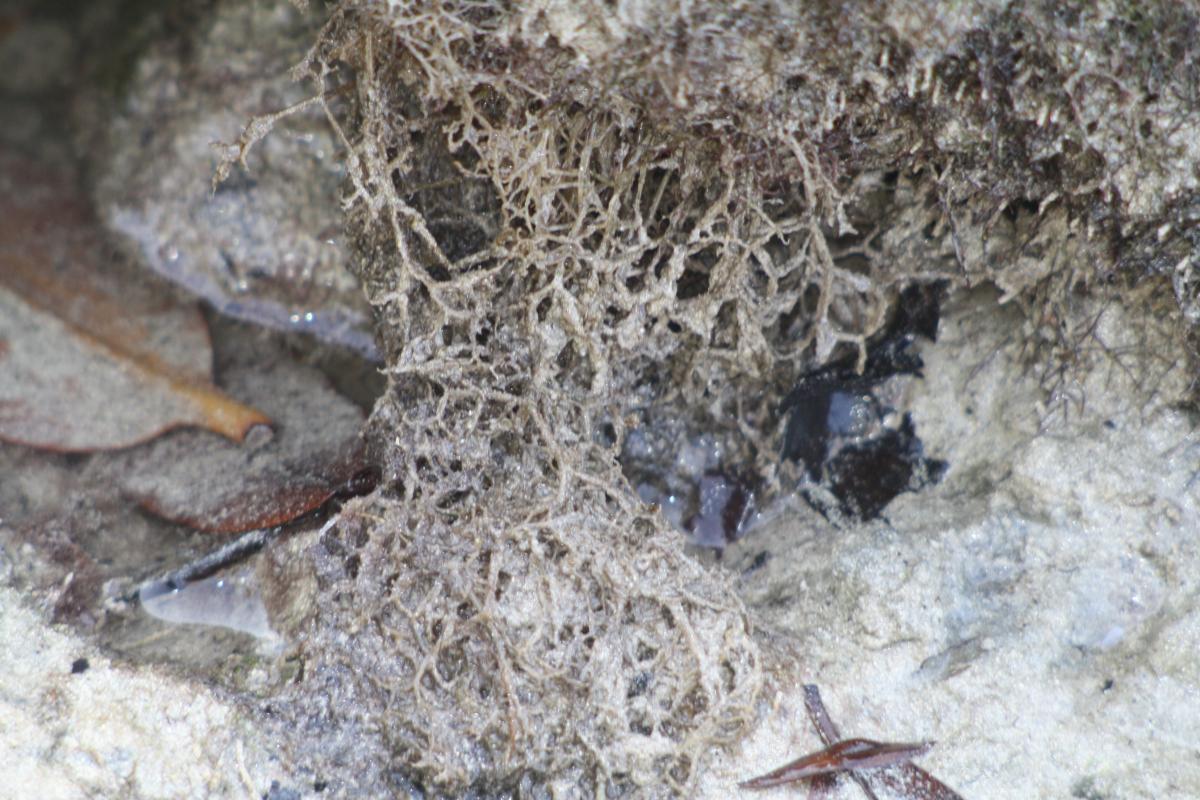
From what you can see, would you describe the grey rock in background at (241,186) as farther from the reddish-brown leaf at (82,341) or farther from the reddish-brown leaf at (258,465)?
the reddish-brown leaf at (258,465)

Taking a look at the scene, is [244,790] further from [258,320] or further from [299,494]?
[258,320]

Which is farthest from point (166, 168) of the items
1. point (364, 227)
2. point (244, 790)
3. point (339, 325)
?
point (244, 790)

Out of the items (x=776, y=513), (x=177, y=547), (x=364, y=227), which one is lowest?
(x=177, y=547)

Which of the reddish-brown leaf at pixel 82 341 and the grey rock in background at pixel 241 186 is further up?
the grey rock in background at pixel 241 186

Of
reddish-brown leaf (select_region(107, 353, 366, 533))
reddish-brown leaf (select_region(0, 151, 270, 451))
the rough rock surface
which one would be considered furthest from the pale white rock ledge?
the rough rock surface

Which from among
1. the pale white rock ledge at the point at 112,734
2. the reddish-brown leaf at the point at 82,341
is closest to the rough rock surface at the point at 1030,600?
the pale white rock ledge at the point at 112,734

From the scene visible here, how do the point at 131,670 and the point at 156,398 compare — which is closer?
the point at 131,670

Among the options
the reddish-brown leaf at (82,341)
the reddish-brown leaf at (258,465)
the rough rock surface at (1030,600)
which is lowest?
the reddish-brown leaf at (82,341)

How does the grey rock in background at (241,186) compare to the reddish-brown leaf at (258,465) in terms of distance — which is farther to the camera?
the grey rock in background at (241,186)

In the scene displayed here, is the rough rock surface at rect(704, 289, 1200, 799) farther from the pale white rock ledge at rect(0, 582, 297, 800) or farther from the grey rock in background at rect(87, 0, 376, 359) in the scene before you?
the grey rock in background at rect(87, 0, 376, 359)
